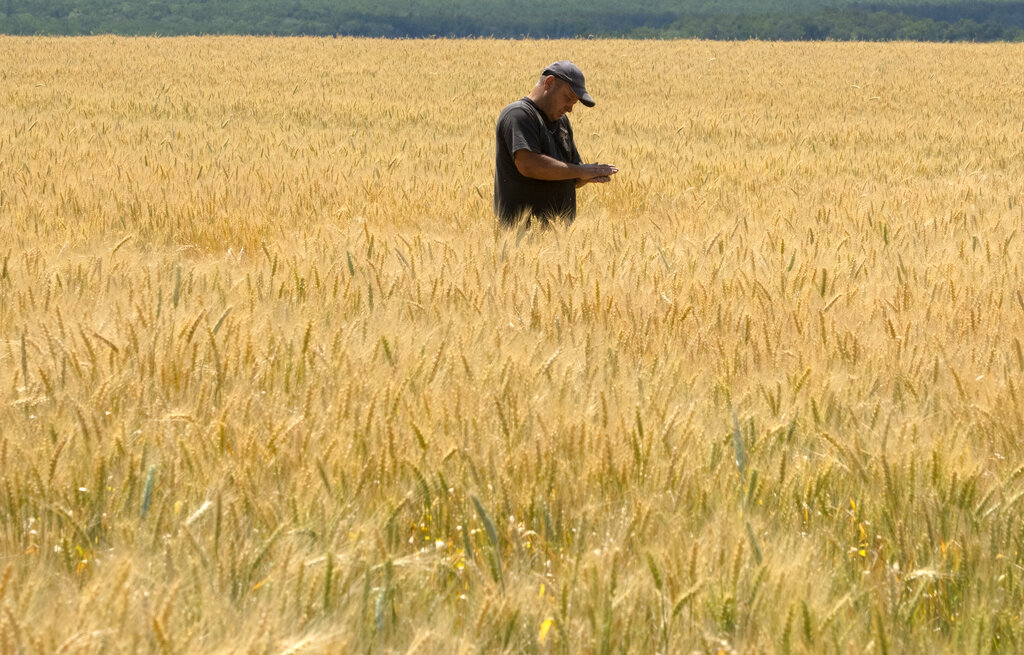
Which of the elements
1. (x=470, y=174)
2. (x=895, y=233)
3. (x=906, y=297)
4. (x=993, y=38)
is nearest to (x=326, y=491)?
(x=906, y=297)

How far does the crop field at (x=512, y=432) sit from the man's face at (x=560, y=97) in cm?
66

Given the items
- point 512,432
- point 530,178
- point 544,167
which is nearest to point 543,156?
point 544,167

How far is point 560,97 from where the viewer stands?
4.76 meters

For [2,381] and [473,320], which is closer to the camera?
[2,381]

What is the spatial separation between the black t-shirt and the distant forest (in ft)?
119

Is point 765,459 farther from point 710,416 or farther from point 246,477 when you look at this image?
point 246,477

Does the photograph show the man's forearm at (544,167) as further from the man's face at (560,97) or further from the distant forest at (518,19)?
the distant forest at (518,19)

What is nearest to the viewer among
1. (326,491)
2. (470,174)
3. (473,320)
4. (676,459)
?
(326,491)

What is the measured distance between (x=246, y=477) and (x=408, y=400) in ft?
1.50

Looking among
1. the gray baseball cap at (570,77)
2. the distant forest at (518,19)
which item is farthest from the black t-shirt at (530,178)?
the distant forest at (518,19)

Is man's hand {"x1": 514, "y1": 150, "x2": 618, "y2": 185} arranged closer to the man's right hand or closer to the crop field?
the man's right hand

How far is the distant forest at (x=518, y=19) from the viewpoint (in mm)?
52188

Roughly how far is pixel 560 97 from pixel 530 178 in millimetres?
457

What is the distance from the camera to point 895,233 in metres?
4.26
